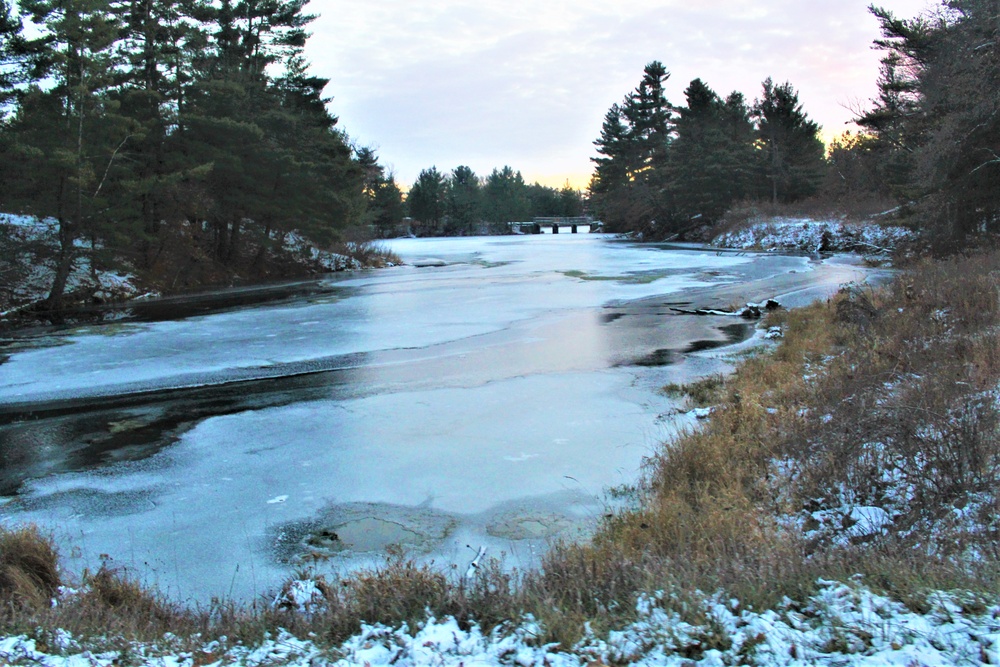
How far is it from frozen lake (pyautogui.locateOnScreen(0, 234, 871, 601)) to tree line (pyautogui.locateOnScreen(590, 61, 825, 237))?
131ft

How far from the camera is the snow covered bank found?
3842 cm

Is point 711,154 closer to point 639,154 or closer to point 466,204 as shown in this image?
point 639,154

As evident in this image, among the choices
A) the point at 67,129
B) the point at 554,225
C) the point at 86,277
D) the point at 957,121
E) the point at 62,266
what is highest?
the point at 554,225

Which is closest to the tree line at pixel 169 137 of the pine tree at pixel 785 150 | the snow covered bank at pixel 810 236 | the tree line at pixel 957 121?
the tree line at pixel 957 121

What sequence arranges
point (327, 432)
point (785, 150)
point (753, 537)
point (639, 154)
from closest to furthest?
point (753, 537), point (327, 432), point (785, 150), point (639, 154)

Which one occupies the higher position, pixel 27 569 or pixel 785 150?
pixel 785 150

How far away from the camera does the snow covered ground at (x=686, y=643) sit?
9.62ft

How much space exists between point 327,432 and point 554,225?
4604 inches

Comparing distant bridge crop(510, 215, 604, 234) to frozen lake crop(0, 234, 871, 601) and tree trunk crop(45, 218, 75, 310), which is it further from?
frozen lake crop(0, 234, 871, 601)

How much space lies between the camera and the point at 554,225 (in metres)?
123

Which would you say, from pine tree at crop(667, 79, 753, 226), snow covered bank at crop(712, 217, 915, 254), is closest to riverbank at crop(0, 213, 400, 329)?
snow covered bank at crop(712, 217, 915, 254)

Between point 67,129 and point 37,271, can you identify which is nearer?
point 67,129

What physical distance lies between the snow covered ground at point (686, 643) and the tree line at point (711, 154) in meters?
55.1

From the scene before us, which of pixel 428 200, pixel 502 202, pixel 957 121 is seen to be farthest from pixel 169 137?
pixel 502 202
